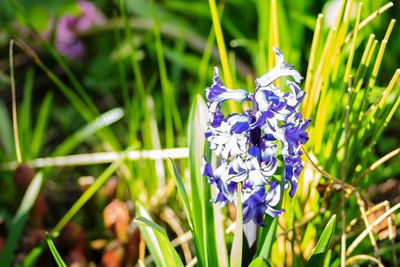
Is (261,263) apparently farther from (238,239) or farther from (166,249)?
(166,249)

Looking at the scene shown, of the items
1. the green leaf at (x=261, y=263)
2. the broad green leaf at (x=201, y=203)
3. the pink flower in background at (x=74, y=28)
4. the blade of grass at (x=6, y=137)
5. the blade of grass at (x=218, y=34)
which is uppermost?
the pink flower in background at (x=74, y=28)

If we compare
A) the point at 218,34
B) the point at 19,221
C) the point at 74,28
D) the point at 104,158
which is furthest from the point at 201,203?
the point at 74,28

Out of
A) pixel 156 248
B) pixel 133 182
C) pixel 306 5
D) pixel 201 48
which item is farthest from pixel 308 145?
pixel 201 48

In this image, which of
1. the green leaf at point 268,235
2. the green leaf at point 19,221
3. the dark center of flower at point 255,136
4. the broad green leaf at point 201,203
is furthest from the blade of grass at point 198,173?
the green leaf at point 19,221

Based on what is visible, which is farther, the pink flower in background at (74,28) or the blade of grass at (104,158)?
the pink flower in background at (74,28)

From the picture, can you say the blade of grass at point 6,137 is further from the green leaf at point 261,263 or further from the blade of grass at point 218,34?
the green leaf at point 261,263

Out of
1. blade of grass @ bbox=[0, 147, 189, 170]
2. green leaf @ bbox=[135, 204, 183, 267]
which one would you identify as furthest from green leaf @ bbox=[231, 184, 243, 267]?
blade of grass @ bbox=[0, 147, 189, 170]
